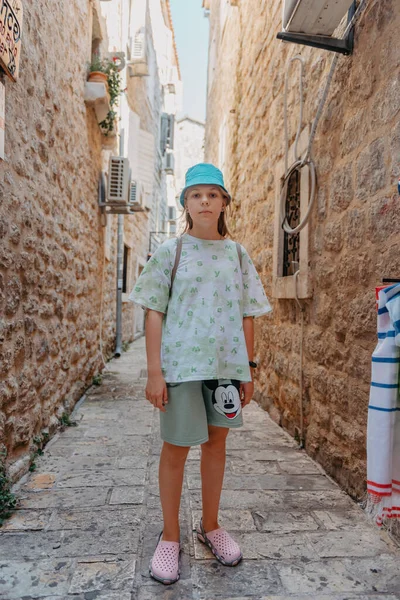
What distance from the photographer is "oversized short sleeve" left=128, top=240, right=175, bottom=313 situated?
69.4 inches

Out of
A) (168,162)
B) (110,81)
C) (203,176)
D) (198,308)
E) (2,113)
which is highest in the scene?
A: (168,162)

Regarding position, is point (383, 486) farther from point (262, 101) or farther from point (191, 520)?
point (262, 101)

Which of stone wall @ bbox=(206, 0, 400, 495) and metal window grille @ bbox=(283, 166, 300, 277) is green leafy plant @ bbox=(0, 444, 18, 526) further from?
metal window grille @ bbox=(283, 166, 300, 277)

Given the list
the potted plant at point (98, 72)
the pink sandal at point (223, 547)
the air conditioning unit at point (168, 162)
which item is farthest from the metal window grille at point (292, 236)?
the air conditioning unit at point (168, 162)

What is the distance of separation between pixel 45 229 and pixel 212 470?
2.07 m

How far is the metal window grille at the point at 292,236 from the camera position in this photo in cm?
362

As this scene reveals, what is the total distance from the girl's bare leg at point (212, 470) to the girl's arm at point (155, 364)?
0.26 m

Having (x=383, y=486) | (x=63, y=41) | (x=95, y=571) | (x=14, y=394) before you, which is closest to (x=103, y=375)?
(x=14, y=394)

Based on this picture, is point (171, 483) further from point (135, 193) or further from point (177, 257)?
point (135, 193)

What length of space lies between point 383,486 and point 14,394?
1.95 metres

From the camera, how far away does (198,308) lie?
1.75 m

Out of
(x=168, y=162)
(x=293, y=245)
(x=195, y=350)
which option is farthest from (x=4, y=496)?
(x=168, y=162)

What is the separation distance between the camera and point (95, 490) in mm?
2434

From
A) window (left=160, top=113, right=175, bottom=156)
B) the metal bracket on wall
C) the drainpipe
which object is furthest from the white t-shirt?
window (left=160, top=113, right=175, bottom=156)
